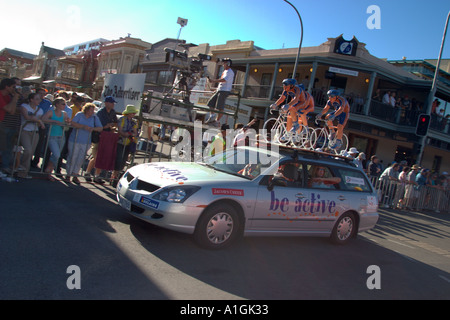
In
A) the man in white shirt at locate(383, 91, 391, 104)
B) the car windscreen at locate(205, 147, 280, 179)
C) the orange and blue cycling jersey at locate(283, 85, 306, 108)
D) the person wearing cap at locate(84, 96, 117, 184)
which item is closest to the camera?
the car windscreen at locate(205, 147, 280, 179)

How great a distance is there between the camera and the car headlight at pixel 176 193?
4867 mm

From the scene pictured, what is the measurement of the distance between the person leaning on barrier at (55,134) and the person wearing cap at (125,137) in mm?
1184

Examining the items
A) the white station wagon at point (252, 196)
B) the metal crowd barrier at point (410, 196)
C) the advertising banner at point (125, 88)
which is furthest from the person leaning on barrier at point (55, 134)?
the metal crowd barrier at point (410, 196)

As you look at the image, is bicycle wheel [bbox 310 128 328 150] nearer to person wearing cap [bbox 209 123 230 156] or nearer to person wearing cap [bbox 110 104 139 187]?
person wearing cap [bbox 209 123 230 156]

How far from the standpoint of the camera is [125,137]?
8406 mm

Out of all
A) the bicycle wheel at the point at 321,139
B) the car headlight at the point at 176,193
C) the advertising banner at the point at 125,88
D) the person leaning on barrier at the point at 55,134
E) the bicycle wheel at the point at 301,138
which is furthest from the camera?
the advertising banner at the point at 125,88

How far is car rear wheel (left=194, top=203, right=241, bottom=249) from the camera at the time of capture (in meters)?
5.00

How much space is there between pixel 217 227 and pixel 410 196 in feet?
41.0

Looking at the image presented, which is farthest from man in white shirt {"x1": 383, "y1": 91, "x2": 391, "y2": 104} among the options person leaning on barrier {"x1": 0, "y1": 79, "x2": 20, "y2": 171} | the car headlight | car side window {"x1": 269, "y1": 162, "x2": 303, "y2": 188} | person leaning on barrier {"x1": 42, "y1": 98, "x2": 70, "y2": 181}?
person leaning on barrier {"x1": 0, "y1": 79, "x2": 20, "y2": 171}

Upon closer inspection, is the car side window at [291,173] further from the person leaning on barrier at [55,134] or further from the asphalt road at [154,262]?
the person leaning on barrier at [55,134]

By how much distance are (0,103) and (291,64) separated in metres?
20.2

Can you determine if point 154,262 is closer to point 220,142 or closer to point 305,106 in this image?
point 305,106

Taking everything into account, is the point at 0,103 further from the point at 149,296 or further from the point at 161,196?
the point at 149,296

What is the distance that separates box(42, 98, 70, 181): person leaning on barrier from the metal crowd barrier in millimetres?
10861
